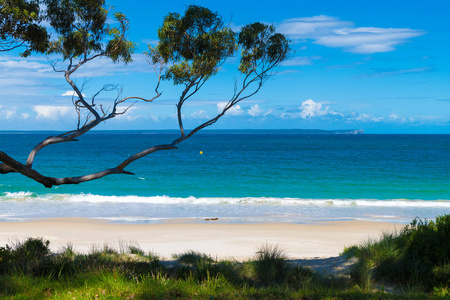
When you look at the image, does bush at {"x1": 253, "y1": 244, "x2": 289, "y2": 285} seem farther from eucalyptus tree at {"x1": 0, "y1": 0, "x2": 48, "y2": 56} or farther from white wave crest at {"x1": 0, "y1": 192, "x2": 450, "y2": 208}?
white wave crest at {"x1": 0, "y1": 192, "x2": 450, "y2": 208}

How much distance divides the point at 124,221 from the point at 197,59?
1054 centimetres

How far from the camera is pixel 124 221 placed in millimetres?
18844

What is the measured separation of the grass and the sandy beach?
4624 millimetres

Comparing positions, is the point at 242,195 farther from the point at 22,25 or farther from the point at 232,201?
the point at 22,25

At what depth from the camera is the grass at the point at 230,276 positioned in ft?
19.3

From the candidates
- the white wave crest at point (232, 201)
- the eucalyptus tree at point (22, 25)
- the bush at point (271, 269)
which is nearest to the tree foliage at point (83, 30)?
the eucalyptus tree at point (22, 25)

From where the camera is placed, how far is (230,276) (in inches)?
275

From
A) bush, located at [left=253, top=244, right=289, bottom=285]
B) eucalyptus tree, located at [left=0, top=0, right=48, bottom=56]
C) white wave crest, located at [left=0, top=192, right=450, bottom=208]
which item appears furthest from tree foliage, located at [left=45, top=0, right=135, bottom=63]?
white wave crest, located at [left=0, top=192, right=450, bottom=208]

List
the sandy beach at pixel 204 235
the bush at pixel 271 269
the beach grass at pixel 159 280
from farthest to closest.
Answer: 1. the sandy beach at pixel 204 235
2. the bush at pixel 271 269
3. the beach grass at pixel 159 280

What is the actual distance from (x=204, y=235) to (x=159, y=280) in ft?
30.8

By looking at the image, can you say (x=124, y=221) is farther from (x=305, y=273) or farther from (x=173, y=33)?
(x=305, y=273)

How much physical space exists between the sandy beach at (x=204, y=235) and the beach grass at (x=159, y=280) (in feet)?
15.4

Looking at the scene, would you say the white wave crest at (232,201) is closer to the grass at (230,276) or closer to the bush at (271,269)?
the grass at (230,276)

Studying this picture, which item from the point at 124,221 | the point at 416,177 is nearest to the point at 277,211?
the point at 124,221
